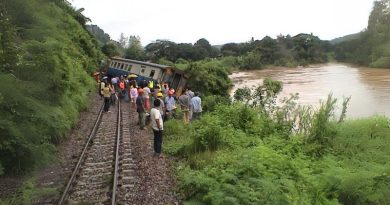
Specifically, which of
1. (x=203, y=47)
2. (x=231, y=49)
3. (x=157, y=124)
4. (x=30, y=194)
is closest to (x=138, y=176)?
(x=157, y=124)

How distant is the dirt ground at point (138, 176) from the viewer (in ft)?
29.7

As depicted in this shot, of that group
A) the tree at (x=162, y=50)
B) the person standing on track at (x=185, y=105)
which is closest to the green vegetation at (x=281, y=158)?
the person standing on track at (x=185, y=105)

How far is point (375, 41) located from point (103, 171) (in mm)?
79220

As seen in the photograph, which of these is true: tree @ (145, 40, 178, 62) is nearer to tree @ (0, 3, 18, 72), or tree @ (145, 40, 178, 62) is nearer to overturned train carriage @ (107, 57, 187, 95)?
overturned train carriage @ (107, 57, 187, 95)

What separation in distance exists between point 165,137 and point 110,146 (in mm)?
2087

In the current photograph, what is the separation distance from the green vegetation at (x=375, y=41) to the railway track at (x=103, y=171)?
2561 inches

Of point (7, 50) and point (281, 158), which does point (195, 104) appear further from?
point (7, 50)

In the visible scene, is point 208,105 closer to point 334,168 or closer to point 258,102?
point 258,102

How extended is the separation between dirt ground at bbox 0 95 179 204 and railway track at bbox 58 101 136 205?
204mm

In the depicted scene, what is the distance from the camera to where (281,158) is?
10.8 meters

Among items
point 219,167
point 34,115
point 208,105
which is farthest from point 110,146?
point 208,105

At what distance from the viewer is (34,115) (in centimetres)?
1034

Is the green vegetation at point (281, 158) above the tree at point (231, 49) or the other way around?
above

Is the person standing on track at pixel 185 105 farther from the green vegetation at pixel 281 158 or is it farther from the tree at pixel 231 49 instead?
the tree at pixel 231 49
